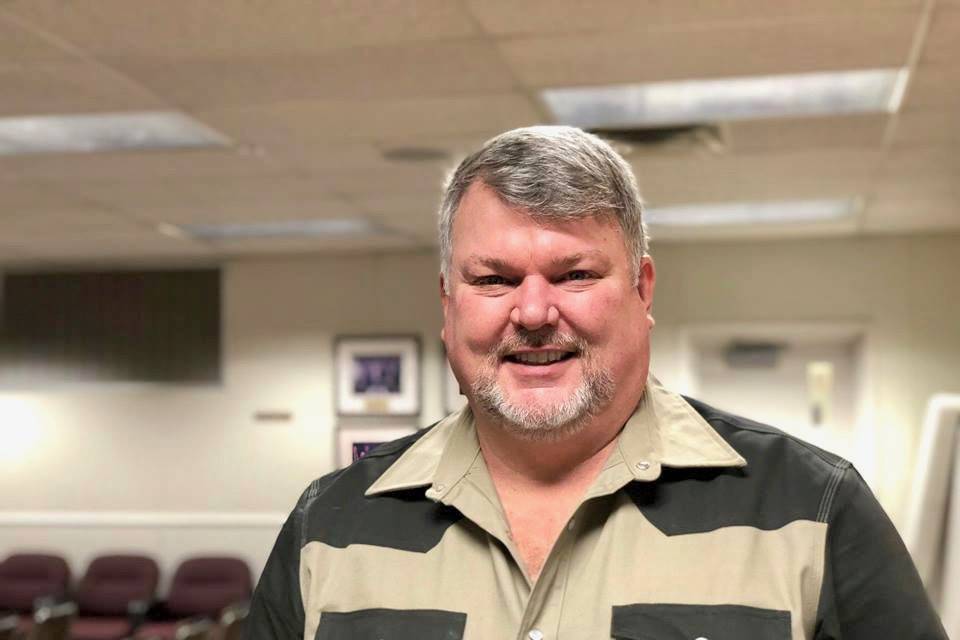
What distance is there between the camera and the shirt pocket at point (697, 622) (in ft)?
4.51

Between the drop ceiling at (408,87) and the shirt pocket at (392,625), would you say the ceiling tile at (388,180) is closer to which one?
the drop ceiling at (408,87)

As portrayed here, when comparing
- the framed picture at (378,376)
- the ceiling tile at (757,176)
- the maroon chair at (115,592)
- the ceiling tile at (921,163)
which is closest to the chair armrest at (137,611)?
the maroon chair at (115,592)

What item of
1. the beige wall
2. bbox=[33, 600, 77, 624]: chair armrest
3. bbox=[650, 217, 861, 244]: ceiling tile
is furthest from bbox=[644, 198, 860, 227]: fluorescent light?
bbox=[33, 600, 77, 624]: chair armrest

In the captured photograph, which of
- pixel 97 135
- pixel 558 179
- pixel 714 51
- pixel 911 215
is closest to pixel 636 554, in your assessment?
pixel 558 179

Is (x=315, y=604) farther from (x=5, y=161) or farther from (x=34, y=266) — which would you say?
(x=34, y=266)

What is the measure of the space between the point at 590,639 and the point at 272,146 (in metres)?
3.53

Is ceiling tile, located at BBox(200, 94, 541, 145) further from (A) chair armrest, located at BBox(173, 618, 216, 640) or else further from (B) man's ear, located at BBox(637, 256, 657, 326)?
(A) chair armrest, located at BBox(173, 618, 216, 640)

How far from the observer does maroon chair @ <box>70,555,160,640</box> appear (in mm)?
7855

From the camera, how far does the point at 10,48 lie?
331 cm

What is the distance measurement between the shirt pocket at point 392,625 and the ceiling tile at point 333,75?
210 centimetres

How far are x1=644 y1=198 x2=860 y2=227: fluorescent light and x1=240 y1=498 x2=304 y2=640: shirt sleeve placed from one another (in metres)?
5.02

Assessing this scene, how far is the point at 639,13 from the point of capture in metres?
3.06

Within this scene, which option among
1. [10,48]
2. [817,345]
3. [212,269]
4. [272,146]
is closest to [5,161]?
[272,146]

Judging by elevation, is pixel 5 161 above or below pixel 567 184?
above
